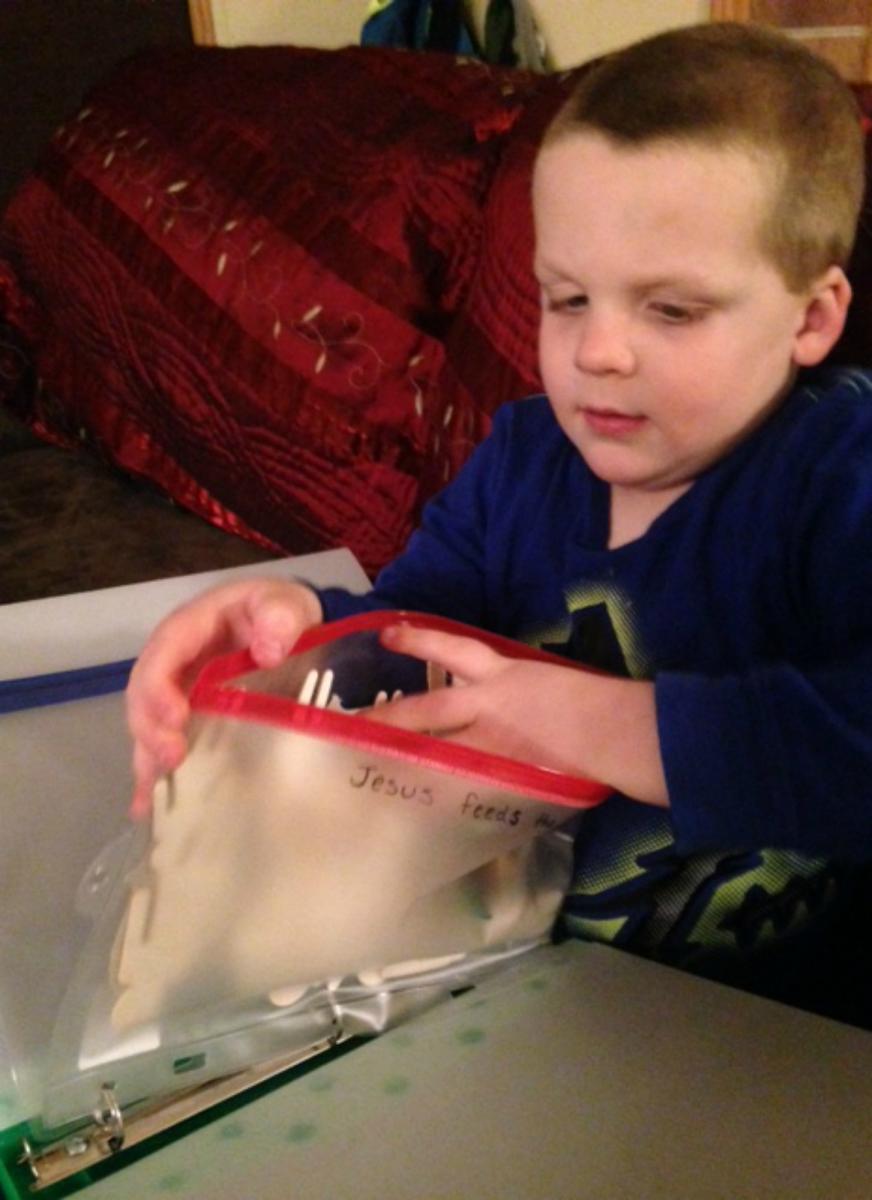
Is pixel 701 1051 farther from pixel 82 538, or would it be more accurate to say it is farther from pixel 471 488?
pixel 82 538

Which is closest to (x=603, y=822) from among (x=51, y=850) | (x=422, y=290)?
(x=51, y=850)

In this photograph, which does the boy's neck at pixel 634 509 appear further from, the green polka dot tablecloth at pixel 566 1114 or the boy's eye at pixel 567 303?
the green polka dot tablecloth at pixel 566 1114

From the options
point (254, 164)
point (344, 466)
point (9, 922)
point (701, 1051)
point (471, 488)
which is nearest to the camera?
point (701, 1051)

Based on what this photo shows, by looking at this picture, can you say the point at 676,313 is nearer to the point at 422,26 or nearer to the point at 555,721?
the point at 555,721

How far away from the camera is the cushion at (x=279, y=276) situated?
3.67 ft

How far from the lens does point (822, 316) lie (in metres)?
0.60

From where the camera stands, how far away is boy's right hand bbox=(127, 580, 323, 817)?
482 millimetres

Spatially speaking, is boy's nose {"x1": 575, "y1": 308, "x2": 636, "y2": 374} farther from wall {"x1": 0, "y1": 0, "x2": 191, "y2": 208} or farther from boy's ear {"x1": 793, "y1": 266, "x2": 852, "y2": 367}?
wall {"x1": 0, "y1": 0, "x2": 191, "y2": 208}

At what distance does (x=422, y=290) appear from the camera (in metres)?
1.12

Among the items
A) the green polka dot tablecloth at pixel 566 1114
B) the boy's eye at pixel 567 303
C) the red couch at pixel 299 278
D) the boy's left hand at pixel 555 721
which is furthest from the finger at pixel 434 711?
the red couch at pixel 299 278

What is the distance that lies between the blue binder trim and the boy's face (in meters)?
0.35

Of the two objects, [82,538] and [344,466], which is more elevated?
[344,466]

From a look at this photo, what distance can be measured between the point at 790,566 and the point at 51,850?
42 centimetres

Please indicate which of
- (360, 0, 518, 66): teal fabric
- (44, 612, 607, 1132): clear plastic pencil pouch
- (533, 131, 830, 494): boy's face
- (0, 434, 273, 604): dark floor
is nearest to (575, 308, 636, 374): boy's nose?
(533, 131, 830, 494): boy's face
